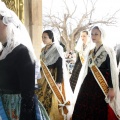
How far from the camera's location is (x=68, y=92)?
15.0ft

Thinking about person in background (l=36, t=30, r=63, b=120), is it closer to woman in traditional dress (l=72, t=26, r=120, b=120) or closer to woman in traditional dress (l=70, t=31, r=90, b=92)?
woman in traditional dress (l=72, t=26, r=120, b=120)

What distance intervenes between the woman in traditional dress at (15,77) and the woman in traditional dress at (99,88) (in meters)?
2.16

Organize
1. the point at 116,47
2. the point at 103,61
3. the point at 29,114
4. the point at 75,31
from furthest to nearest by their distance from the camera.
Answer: the point at 75,31, the point at 116,47, the point at 103,61, the point at 29,114

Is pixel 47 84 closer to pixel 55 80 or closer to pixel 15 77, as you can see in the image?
pixel 55 80

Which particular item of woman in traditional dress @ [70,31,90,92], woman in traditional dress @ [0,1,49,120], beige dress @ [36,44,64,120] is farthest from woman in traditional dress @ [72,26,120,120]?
woman in traditional dress @ [0,1,49,120]

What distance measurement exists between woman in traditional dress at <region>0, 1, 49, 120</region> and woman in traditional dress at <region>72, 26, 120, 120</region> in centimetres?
216

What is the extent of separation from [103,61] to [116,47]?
1.09 m

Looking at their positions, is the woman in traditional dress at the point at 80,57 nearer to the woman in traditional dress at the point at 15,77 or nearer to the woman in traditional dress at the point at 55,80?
the woman in traditional dress at the point at 55,80

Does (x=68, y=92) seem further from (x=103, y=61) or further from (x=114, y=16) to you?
(x=114, y=16)

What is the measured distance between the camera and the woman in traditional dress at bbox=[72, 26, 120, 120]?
386 cm

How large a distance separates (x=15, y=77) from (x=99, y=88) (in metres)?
2.34

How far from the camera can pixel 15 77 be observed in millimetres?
1745

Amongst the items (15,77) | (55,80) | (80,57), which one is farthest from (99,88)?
(15,77)

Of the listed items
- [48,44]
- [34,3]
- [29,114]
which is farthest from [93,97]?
[29,114]
